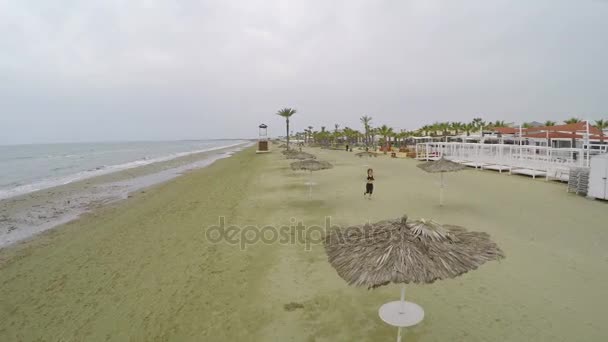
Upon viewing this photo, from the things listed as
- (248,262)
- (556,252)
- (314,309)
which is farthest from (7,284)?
(556,252)

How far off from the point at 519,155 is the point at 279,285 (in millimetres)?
21691

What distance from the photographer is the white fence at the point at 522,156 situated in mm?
16453

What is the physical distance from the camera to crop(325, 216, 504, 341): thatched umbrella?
401 cm

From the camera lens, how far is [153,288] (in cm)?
662

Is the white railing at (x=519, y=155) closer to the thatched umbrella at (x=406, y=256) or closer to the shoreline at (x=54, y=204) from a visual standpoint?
the thatched umbrella at (x=406, y=256)

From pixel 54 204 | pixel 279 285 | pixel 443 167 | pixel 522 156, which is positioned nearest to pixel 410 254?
pixel 279 285

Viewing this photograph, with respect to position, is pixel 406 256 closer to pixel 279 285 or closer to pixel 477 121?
pixel 279 285

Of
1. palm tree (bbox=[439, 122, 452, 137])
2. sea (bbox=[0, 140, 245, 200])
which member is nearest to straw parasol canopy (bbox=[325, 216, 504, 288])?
sea (bbox=[0, 140, 245, 200])

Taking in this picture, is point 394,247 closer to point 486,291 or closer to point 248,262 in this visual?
point 486,291

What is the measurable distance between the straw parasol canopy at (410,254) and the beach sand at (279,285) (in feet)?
4.51

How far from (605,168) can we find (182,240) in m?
16.4

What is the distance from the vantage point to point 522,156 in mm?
20281

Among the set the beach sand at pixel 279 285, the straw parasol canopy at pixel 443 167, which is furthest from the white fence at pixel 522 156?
the straw parasol canopy at pixel 443 167

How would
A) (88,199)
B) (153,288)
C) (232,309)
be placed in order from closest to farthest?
1. (232,309)
2. (153,288)
3. (88,199)
